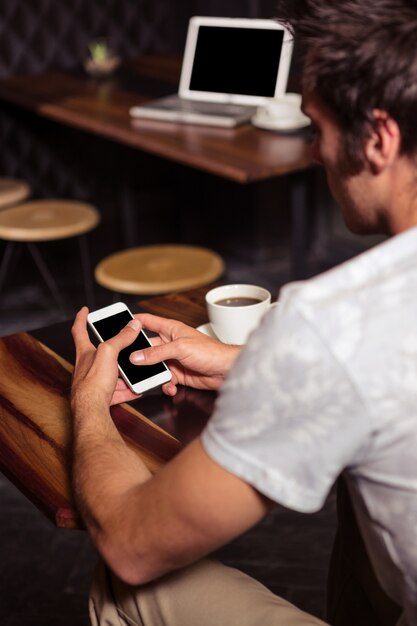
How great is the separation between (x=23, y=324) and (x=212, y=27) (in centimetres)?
129

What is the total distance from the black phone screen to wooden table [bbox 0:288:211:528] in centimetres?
3

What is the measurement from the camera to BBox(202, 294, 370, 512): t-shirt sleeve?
796 millimetres

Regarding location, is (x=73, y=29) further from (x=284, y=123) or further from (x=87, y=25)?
(x=284, y=123)

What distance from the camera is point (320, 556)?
217 centimetres

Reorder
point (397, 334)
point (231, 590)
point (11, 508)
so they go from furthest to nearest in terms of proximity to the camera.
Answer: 1. point (11, 508)
2. point (231, 590)
3. point (397, 334)

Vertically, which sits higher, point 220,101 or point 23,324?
point 220,101

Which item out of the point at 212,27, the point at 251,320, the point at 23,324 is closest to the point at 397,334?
the point at 251,320

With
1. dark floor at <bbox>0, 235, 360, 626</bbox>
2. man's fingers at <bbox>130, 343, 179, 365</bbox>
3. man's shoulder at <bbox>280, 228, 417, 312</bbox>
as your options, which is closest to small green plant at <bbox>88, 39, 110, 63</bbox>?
dark floor at <bbox>0, 235, 360, 626</bbox>

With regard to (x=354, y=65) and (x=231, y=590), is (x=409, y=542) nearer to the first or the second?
(x=231, y=590)

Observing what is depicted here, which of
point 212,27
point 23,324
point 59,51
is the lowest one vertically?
point 23,324

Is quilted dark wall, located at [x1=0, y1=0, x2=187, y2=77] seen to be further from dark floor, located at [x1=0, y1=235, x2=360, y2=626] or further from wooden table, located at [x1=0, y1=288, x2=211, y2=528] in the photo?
wooden table, located at [x1=0, y1=288, x2=211, y2=528]

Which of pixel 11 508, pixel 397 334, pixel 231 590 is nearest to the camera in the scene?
pixel 397 334

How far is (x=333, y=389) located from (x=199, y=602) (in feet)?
1.51

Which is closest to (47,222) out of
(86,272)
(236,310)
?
(86,272)
